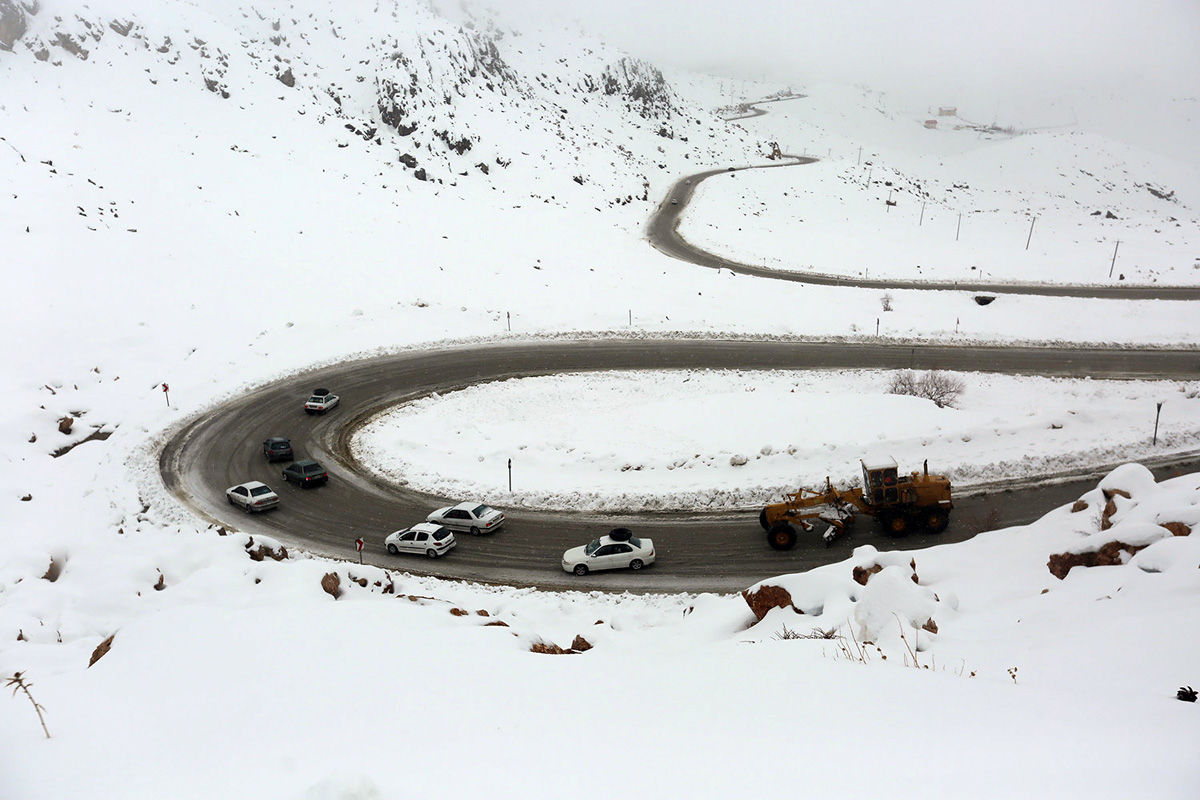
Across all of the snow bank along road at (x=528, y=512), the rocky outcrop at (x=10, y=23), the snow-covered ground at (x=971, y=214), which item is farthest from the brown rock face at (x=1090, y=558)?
the rocky outcrop at (x=10, y=23)

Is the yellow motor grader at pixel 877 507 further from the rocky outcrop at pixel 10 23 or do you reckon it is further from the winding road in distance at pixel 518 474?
the rocky outcrop at pixel 10 23

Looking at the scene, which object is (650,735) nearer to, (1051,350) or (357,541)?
(357,541)

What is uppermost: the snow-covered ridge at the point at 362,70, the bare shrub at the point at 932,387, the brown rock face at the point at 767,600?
the snow-covered ridge at the point at 362,70

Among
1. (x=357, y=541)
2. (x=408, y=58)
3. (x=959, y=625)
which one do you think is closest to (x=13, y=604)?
(x=357, y=541)

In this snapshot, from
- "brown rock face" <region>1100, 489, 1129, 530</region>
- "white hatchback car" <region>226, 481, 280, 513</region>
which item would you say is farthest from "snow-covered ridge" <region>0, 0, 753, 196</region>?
"brown rock face" <region>1100, 489, 1129, 530</region>

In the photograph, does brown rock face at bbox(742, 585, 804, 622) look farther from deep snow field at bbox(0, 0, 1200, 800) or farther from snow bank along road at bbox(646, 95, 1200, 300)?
snow bank along road at bbox(646, 95, 1200, 300)

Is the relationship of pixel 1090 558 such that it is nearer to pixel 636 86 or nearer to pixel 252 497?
pixel 252 497
